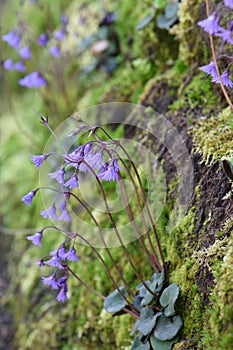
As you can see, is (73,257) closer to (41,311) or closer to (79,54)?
(41,311)

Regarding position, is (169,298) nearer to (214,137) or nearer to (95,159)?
(95,159)

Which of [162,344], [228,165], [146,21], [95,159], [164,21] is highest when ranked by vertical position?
[146,21]

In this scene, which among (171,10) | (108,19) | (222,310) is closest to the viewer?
(222,310)

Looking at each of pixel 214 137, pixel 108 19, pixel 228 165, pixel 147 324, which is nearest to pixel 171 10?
pixel 108 19

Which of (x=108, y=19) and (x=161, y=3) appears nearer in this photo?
(x=161, y=3)

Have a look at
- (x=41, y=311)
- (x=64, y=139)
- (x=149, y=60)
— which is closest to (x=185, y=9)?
(x=149, y=60)

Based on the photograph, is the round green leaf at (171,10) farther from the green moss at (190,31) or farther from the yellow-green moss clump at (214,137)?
the yellow-green moss clump at (214,137)
